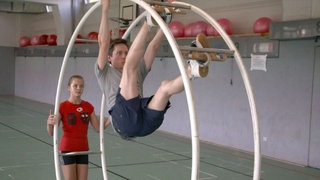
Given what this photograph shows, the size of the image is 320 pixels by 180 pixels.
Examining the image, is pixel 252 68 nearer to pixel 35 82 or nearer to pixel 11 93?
pixel 35 82

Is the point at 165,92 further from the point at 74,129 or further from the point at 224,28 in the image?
the point at 224,28

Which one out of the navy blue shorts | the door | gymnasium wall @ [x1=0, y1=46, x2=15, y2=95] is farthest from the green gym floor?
gymnasium wall @ [x1=0, y1=46, x2=15, y2=95]

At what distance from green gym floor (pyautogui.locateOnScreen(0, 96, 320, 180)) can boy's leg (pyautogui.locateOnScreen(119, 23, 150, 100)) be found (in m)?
2.79

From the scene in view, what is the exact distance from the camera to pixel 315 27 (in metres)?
6.64

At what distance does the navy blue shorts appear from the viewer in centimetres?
322

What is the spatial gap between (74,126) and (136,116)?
3.27ft

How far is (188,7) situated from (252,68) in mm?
5242

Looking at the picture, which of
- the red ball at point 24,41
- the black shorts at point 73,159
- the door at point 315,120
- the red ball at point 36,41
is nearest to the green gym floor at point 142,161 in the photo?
the door at point 315,120

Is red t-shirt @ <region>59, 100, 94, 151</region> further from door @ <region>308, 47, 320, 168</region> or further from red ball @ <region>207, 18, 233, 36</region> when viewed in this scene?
red ball @ <region>207, 18, 233, 36</region>

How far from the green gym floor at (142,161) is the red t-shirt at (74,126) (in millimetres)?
1843

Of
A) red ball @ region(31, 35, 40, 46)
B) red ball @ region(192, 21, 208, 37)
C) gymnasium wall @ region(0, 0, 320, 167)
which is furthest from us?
red ball @ region(31, 35, 40, 46)

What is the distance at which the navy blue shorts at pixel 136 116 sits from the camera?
10.6 feet

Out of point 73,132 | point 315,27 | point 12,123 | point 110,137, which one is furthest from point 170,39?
point 12,123

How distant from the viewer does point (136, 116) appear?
10.7 feet
